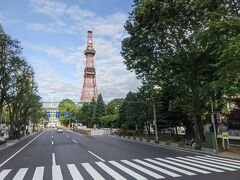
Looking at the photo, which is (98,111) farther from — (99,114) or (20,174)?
(20,174)

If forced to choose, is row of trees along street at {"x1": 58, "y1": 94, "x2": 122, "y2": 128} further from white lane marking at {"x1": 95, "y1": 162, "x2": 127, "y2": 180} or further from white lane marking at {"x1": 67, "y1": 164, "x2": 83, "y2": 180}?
white lane marking at {"x1": 95, "y1": 162, "x2": 127, "y2": 180}

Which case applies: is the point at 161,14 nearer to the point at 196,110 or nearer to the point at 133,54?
the point at 133,54

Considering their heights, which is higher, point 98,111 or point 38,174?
point 98,111

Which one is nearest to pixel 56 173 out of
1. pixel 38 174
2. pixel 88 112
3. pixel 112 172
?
pixel 38 174

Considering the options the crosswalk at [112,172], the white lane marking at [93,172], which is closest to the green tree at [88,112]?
the white lane marking at [93,172]

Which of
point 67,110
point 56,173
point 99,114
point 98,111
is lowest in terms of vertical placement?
point 56,173

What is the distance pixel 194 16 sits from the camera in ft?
78.9

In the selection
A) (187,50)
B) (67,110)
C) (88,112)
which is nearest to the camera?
(187,50)

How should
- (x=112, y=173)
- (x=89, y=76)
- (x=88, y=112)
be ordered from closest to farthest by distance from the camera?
(x=112, y=173) < (x=88, y=112) < (x=89, y=76)

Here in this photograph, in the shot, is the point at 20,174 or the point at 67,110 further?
the point at 67,110

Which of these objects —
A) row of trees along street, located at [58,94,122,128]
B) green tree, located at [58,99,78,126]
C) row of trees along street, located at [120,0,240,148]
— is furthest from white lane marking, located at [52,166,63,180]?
green tree, located at [58,99,78,126]

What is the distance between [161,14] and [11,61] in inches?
893

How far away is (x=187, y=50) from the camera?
26.7 metres

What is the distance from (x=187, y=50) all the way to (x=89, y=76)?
10374 centimetres
